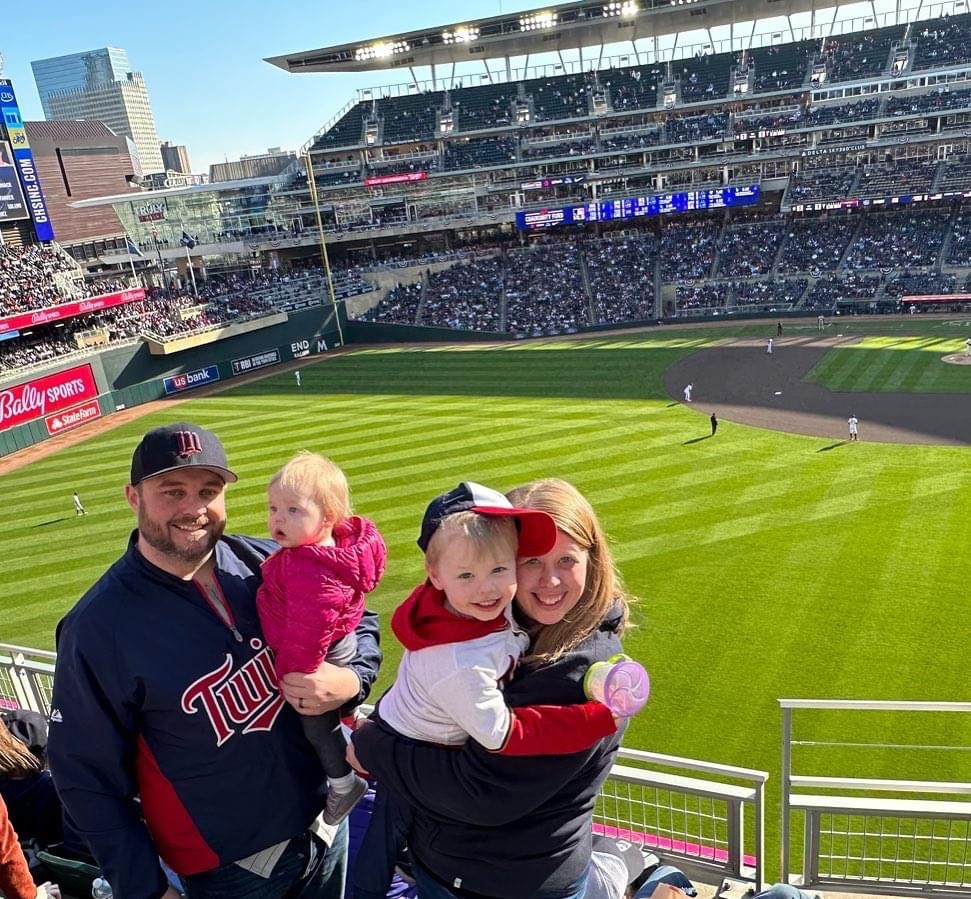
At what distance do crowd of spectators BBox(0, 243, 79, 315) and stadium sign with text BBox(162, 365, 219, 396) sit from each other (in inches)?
253

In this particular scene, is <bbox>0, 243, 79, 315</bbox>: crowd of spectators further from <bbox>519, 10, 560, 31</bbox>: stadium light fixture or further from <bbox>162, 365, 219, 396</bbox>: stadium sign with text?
<bbox>519, 10, 560, 31</bbox>: stadium light fixture

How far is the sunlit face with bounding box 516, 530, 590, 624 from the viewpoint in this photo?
7.57 feet

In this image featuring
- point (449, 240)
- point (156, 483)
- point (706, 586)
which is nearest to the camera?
point (156, 483)

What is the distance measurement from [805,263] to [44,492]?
134 ft

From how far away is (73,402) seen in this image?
110 ft

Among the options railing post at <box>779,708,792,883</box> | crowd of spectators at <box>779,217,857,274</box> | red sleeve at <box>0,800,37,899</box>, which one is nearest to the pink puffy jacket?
red sleeve at <box>0,800,37,899</box>

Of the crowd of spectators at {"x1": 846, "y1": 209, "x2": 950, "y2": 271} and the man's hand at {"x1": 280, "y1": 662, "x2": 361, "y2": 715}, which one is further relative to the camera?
the crowd of spectators at {"x1": 846, "y1": 209, "x2": 950, "y2": 271}

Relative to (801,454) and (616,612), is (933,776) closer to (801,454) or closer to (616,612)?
(616,612)

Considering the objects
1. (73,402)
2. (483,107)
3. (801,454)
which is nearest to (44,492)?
(73,402)

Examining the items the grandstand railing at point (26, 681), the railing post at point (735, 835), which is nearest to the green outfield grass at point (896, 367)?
the railing post at point (735, 835)

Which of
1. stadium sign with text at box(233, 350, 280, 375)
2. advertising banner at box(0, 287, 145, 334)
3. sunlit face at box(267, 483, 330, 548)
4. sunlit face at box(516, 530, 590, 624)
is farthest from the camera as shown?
stadium sign with text at box(233, 350, 280, 375)

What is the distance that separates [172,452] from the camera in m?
2.68

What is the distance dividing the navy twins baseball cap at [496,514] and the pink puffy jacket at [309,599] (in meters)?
0.73

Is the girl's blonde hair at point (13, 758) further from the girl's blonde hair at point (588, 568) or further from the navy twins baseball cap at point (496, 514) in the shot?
the girl's blonde hair at point (588, 568)
